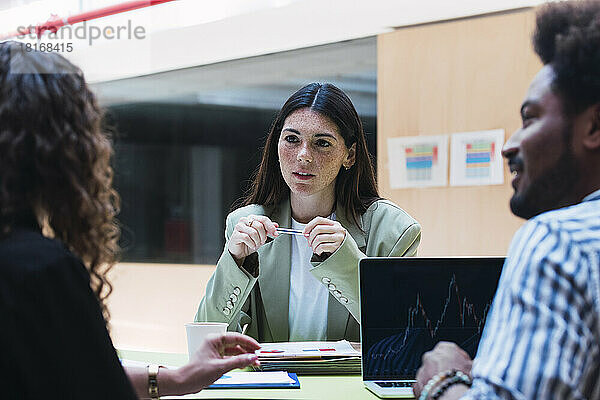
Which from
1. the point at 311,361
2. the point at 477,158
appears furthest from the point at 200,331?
the point at 477,158

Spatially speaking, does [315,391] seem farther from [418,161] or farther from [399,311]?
[418,161]

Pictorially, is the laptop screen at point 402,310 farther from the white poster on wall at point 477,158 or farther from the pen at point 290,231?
the white poster on wall at point 477,158

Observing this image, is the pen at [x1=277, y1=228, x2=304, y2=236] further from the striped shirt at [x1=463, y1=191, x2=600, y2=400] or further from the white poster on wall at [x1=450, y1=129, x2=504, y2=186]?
the white poster on wall at [x1=450, y1=129, x2=504, y2=186]

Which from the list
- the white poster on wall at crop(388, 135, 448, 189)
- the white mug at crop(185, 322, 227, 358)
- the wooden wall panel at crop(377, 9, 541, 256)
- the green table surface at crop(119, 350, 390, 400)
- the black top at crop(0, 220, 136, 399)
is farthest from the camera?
the white poster on wall at crop(388, 135, 448, 189)

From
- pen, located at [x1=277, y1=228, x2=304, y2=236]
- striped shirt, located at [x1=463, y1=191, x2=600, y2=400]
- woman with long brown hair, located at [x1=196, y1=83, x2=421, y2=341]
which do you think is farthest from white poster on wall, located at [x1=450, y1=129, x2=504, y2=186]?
striped shirt, located at [x1=463, y1=191, x2=600, y2=400]

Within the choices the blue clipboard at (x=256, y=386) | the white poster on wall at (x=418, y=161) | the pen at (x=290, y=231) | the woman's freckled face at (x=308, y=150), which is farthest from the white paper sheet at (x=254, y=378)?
the white poster on wall at (x=418, y=161)

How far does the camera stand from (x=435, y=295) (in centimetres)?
169

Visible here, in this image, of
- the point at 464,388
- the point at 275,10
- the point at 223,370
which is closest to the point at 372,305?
the point at 223,370

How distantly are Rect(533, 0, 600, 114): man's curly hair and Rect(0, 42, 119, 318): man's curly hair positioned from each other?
757mm

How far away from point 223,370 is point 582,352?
77cm

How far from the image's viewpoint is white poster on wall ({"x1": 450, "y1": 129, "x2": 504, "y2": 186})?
12.8 ft

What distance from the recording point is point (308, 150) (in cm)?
236

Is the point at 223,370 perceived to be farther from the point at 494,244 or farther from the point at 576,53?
the point at 494,244

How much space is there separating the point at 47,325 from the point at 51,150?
0.92ft
